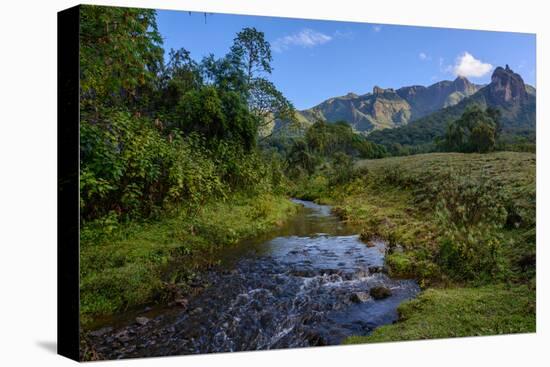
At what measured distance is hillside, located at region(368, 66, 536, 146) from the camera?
311 inches

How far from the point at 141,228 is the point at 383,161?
3140 mm

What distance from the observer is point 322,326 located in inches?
265

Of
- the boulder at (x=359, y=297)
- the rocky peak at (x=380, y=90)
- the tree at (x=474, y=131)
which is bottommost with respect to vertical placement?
the boulder at (x=359, y=297)

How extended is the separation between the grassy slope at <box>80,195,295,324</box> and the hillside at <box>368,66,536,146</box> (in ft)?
5.93

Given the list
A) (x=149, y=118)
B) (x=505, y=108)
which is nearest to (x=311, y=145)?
(x=149, y=118)

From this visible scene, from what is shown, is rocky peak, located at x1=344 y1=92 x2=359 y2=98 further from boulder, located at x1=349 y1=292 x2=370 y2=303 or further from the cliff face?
boulder, located at x1=349 y1=292 x2=370 y2=303

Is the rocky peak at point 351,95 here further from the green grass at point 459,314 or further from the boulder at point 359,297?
the green grass at point 459,314

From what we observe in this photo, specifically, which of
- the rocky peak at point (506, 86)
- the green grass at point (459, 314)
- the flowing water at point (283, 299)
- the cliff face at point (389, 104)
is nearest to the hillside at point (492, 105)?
the rocky peak at point (506, 86)

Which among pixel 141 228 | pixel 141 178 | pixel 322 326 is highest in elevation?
pixel 141 178

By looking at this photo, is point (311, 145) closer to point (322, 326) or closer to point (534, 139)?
point (322, 326)

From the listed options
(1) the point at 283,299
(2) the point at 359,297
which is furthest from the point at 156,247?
(2) the point at 359,297

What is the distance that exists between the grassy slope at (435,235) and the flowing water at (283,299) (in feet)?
0.67

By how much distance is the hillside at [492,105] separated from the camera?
7.90m

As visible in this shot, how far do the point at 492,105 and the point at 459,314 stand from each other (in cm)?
273
